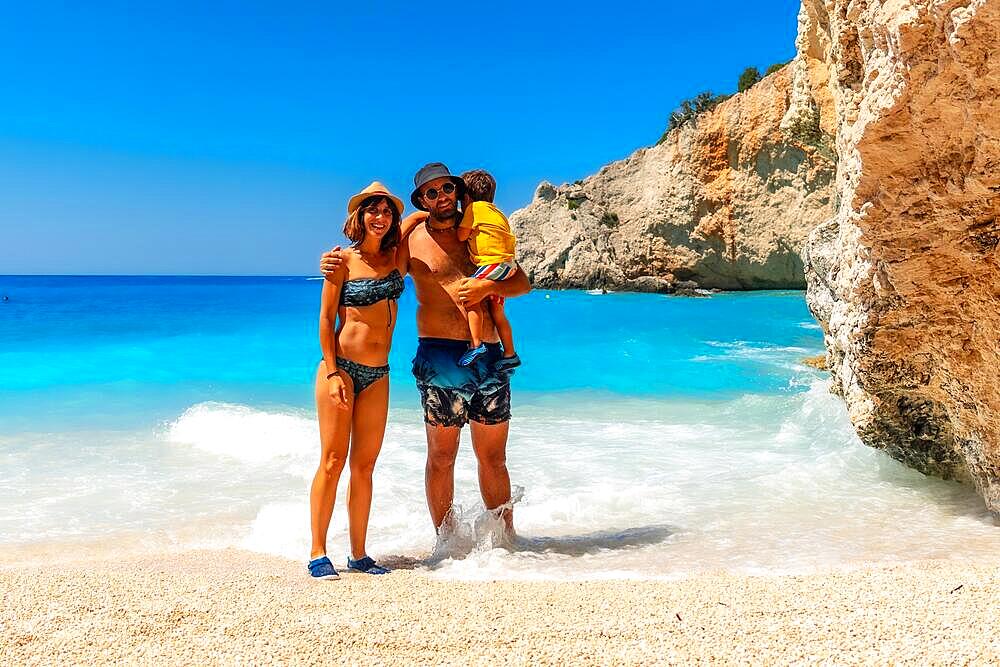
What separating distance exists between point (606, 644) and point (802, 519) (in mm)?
2660

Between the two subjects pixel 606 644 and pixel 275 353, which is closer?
pixel 606 644

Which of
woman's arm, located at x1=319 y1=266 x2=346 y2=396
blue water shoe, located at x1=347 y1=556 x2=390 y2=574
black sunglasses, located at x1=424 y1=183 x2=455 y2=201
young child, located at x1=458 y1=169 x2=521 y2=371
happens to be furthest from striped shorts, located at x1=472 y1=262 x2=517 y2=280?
blue water shoe, located at x1=347 y1=556 x2=390 y2=574

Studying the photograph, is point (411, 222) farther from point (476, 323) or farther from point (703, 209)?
point (703, 209)

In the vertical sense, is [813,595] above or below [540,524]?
above

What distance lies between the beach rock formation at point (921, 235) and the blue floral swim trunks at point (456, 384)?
79.6 inches

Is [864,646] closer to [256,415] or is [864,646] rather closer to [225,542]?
[225,542]

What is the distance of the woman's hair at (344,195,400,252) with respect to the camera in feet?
11.6

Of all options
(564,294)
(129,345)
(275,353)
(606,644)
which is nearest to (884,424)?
(606,644)

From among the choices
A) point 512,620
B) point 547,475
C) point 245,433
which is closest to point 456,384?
point 512,620

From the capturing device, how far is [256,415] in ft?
28.7

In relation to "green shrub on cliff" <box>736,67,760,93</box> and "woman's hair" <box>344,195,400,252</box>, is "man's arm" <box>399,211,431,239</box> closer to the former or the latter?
"woman's hair" <box>344,195,400,252</box>

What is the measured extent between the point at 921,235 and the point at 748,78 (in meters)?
43.0

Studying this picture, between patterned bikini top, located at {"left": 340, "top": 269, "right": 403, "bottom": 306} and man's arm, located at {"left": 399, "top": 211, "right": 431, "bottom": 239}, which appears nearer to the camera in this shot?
patterned bikini top, located at {"left": 340, "top": 269, "right": 403, "bottom": 306}

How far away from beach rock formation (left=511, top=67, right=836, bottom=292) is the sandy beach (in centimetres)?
3370
